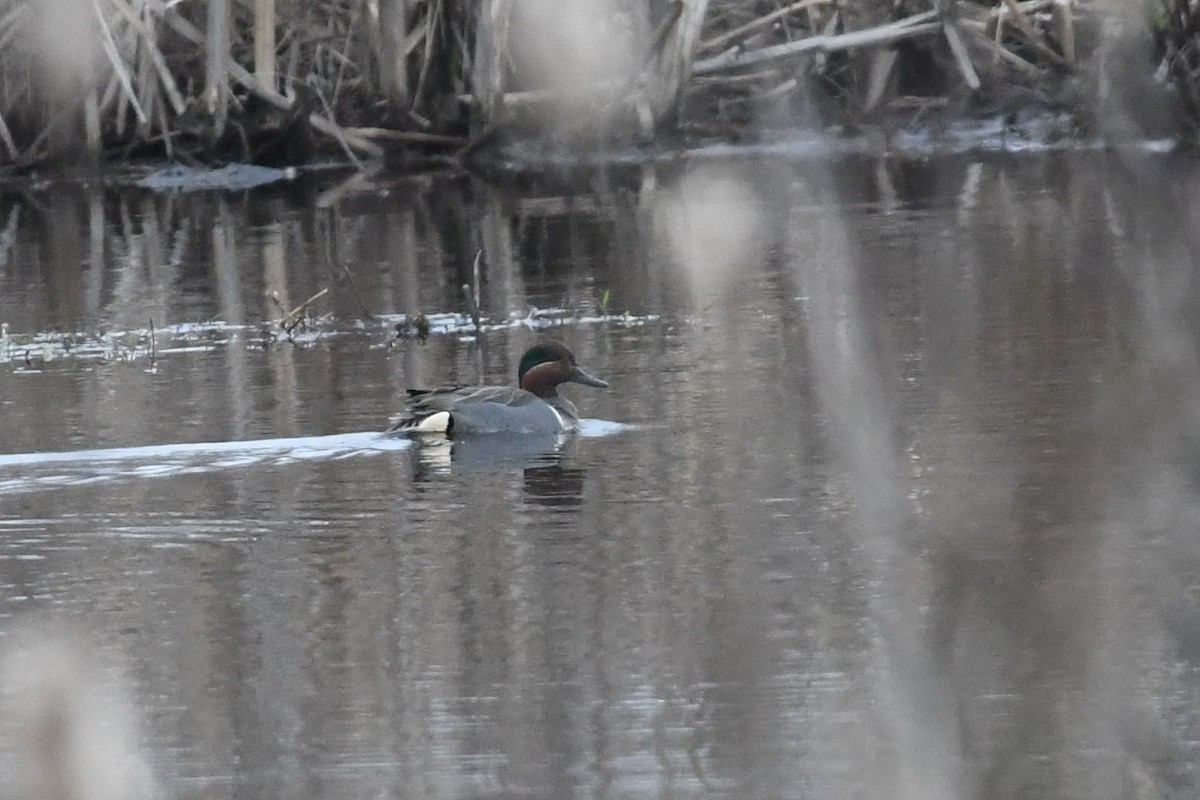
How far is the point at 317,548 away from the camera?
25.8 feet

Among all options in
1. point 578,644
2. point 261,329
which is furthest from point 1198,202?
point 578,644

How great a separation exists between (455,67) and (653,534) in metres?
21.0

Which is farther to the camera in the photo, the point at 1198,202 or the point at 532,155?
the point at 532,155

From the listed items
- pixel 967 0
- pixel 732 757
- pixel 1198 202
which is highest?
pixel 967 0

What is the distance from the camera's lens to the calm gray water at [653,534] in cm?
539

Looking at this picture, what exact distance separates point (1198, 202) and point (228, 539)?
37.4ft

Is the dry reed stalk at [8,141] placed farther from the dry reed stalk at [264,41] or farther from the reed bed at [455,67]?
the dry reed stalk at [264,41]

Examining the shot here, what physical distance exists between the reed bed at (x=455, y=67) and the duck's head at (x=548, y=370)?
15.1 meters

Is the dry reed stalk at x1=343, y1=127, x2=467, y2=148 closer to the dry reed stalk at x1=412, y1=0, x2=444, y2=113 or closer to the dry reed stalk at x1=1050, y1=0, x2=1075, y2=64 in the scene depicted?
the dry reed stalk at x1=412, y1=0, x2=444, y2=113

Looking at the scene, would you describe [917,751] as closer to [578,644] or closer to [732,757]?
[732,757]

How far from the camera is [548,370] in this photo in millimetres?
10695

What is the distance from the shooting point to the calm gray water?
5.39m

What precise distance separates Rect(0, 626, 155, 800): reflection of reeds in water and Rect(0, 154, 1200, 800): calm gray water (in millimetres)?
30

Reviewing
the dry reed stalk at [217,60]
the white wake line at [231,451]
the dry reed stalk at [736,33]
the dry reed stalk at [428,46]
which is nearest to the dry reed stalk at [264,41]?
the dry reed stalk at [217,60]
